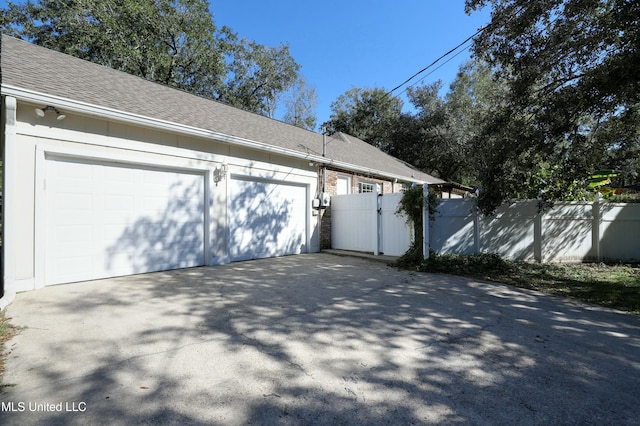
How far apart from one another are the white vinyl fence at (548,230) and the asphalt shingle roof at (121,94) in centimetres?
471

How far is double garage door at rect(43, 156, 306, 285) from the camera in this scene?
5.57 m

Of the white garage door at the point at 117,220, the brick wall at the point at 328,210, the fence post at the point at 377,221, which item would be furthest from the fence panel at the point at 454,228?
the white garage door at the point at 117,220

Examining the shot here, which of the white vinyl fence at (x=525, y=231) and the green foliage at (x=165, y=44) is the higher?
the green foliage at (x=165, y=44)

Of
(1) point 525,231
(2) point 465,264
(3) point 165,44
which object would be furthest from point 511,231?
(3) point 165,44

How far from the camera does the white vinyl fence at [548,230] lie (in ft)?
26.6

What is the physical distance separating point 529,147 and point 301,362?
6.97m

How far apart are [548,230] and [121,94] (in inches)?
444

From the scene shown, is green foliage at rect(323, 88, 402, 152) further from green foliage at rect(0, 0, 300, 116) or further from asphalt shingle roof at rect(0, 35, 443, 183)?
asphalt shingle roof at rect(0, 35, 443, 183)

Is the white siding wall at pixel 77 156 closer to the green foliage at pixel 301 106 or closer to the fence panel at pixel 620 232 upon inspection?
the fence panel at pixel 620 232

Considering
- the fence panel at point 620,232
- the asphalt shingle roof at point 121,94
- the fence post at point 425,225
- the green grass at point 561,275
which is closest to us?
the green grass at point 561,275

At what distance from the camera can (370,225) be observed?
963 cm

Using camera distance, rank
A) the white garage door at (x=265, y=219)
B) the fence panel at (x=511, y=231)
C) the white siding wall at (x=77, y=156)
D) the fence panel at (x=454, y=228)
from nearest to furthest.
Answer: the white siding wall at (x=77, y=156)
the fence panel at (x=454, y=228)
the fence panel at (x=511, y=231)
the white garage door at (x=265, y=219)

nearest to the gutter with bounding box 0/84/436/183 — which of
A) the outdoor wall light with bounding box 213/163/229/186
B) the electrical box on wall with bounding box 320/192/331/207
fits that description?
the outdoor wall light with bounding box 213/163/229/186

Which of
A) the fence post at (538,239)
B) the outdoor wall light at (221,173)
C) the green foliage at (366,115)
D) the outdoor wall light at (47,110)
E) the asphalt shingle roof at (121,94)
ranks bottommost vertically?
the fence post at (538,239)
